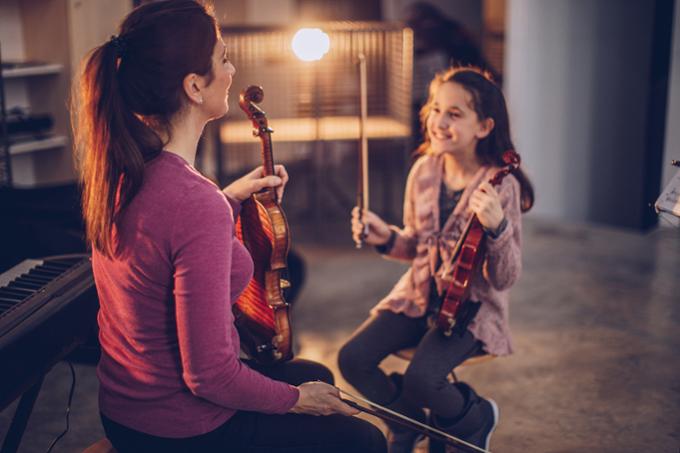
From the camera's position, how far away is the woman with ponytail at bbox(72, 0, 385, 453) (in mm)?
1500

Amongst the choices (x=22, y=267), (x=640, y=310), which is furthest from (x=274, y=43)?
(x=22, y=267)

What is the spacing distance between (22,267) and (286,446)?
0.91 m

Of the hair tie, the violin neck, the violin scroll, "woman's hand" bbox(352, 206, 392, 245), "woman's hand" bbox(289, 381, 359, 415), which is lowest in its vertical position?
"woman's hand" bbox(289, 381, 359, 415)

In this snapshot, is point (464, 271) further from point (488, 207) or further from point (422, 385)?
point (422, 385)

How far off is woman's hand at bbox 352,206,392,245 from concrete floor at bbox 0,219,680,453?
73 centimetres

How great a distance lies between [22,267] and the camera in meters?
2.14

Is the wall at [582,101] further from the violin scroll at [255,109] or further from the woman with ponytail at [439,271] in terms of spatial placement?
the violin scroll at [255,109]

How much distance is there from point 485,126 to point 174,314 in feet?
3.65

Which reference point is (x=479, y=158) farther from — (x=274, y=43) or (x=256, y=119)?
(x=274, y=43)

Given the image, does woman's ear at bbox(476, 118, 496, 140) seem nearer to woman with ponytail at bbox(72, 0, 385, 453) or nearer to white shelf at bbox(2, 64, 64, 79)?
woman with ponytail at bbox(72, 0, 385, 453)

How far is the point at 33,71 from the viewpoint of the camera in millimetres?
3311

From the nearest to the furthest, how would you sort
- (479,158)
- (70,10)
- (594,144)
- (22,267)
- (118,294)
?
1. (118,294)
2. (22,267)
3. (479,158)
4. (70,10)
5. (594,144)

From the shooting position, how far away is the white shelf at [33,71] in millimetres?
3217

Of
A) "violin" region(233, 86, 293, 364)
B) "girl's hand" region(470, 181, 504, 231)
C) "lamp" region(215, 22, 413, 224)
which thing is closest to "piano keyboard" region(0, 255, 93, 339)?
"violin" region(233, 86, 293, 364)
